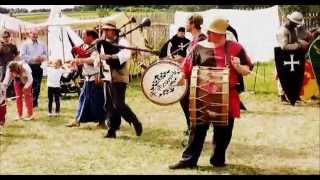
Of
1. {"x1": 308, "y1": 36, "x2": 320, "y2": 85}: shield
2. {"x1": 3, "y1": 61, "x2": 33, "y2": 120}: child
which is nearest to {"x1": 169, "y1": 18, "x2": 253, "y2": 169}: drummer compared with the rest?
{"x1": 308, "y1": 36, "x2": 320, "y2": 85}: shield

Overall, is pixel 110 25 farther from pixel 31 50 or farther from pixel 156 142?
pixel 156 142

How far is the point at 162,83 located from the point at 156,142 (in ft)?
3.23

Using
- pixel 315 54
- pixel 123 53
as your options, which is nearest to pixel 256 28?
pixel 315 54

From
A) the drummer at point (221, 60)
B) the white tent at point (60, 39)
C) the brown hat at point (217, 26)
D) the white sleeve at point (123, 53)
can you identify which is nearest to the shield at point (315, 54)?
the drummer at point (221, 60)

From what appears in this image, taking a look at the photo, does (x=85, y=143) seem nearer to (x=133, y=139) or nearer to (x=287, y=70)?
(x=133, y=139)

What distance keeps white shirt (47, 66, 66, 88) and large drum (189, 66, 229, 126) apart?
2209 millimetres

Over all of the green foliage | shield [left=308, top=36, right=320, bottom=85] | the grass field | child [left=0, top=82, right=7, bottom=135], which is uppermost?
the green foliage

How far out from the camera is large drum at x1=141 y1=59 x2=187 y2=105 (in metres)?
7.68

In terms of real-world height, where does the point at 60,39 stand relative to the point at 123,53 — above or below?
above

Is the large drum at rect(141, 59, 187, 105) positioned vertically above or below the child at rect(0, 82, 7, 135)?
above

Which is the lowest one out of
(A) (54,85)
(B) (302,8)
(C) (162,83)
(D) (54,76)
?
(A) (54,85)

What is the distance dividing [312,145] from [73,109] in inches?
110

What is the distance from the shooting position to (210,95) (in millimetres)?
7215

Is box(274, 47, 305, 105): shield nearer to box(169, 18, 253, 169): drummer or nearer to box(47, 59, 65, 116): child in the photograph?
box(169, 18, 253, 169): drummer
